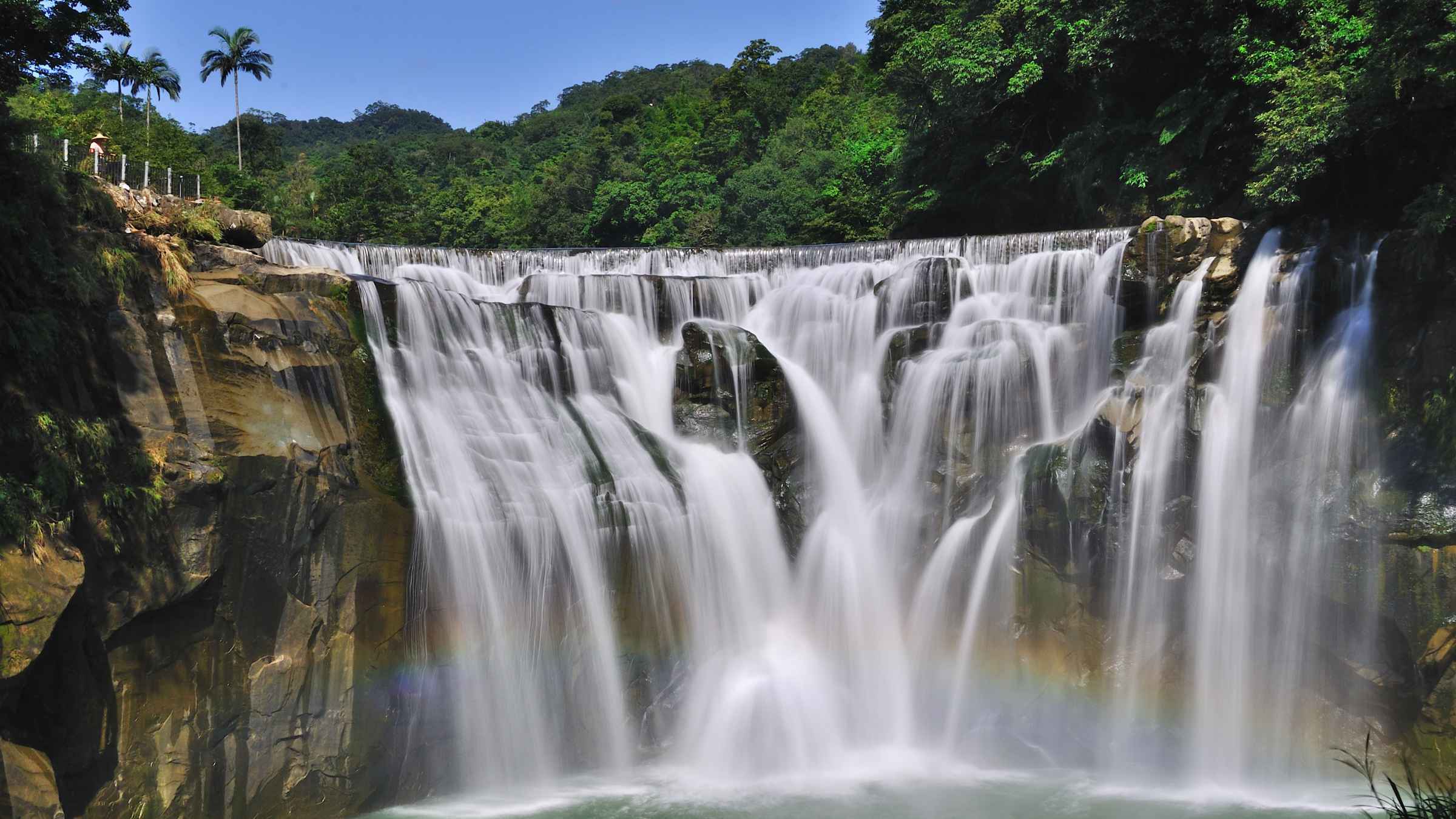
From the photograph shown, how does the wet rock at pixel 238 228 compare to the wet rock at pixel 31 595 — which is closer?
the wet rock at pixel 31 595

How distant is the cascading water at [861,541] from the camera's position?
10734 millimetres

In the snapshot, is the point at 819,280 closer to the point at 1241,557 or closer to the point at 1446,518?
the point at 1241,557

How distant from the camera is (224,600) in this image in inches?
349

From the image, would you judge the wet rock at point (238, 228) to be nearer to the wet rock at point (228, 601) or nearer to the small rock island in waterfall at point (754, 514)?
the small rock island in waterfall at point (754, 514)

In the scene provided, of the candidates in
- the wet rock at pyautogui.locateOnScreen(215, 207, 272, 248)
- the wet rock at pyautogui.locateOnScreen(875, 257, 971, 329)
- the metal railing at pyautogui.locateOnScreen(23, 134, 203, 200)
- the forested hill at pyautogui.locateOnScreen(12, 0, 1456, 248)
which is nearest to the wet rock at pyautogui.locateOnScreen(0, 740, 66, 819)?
the metal railing at pyautogui.locateOnScreen(23, 134, 203, 200)

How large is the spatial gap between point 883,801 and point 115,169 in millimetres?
17951

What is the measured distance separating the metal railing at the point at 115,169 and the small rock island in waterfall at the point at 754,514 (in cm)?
14

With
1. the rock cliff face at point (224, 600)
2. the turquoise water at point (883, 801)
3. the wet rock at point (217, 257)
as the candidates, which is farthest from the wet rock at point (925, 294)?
the wet rock at point (217, 257)

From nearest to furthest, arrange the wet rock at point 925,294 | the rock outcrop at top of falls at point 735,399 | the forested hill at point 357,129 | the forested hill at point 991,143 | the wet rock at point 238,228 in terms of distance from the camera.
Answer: the forested hill at point 991,143, the rock outcrop at top of falls at point 735,399, the wet rock at point 238,228, the wet rock at point 925,294, the forested hill at point 357,129

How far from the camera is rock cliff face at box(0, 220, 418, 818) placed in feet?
26.2

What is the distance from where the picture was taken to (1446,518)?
33.0 ft

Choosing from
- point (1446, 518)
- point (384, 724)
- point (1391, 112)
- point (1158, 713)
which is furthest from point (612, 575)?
point (1391, 112)

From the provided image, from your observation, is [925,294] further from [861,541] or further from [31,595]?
[31,595]

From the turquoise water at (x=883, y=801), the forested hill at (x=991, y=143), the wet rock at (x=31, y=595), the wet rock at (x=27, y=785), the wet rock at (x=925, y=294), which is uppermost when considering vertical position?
the forested hill at (x=991, y=143)
